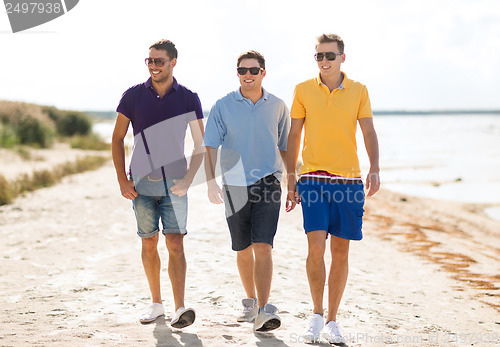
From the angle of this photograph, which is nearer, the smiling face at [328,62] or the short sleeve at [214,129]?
the smiling face at [328,62]

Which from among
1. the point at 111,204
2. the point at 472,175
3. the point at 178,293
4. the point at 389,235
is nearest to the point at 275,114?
the point at 178,293

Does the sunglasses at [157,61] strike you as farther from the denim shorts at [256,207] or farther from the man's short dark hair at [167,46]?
the denim shorts at [256,207]

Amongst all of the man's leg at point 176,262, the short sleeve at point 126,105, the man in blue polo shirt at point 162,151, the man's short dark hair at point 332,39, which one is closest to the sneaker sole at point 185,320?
the man in blue polo shirt at point 162,151

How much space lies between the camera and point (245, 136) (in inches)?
162

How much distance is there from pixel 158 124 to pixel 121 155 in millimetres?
394

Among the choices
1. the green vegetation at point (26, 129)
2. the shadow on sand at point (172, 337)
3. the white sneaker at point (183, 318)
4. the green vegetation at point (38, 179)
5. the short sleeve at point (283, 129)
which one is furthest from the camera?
the green vegetation at point (26, 129)

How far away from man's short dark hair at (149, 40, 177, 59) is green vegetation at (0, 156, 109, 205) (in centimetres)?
843

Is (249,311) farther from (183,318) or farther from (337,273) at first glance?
(337,273)

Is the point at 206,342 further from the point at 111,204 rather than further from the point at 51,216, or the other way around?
the point at 111,204

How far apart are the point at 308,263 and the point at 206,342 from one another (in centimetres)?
90

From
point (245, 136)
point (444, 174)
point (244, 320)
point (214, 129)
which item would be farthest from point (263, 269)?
point (444, 174)

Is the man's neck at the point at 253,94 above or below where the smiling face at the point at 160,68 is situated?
below

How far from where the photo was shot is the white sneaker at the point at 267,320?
3996 mm

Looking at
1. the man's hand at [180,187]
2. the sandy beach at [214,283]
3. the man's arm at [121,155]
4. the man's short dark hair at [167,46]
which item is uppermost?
the man's short dark hair at [167,46]
